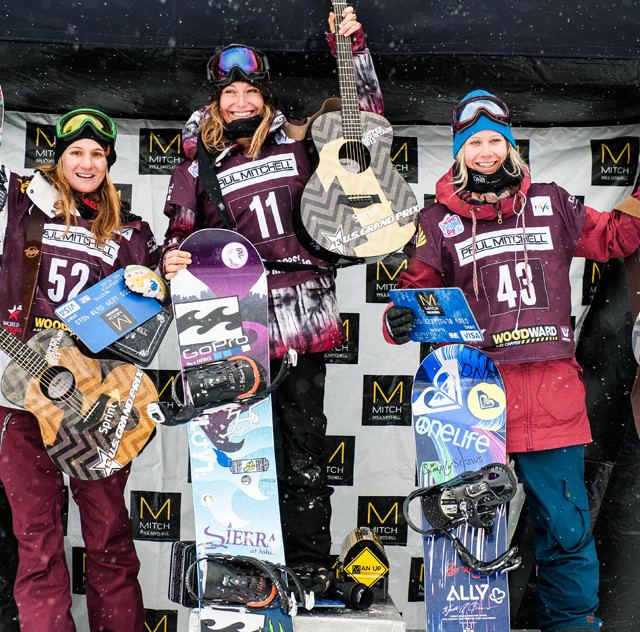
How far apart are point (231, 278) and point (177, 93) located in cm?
94

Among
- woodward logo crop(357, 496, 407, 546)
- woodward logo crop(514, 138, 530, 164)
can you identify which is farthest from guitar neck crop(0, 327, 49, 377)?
woodward logo crop(514, 138, 530, 164)

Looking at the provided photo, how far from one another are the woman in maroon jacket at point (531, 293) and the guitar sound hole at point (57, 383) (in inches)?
45.4

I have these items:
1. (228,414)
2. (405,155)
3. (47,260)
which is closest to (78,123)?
(47,260)

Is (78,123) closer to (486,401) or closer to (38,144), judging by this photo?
(38,144)

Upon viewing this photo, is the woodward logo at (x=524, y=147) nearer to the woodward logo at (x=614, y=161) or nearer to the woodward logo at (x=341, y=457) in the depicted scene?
the woodward logo at (x=614, y=161)

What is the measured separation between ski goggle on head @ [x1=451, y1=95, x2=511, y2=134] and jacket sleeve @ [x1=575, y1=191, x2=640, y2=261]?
0.47 meters

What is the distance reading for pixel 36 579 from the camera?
2.70 metres

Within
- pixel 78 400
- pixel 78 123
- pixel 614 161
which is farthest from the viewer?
pixel 614 161

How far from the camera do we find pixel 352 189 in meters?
2.78

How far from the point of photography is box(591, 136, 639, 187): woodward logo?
3.46 metres

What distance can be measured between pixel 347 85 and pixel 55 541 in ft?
6.43

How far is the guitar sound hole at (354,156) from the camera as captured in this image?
2824 mm

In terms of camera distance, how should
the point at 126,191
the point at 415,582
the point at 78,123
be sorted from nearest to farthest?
the point at 78,123 → the point at 126,191 → the point at 415,582

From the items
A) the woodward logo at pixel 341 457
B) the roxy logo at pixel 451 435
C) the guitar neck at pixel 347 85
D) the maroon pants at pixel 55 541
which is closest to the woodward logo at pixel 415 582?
the woodward logo at pixel 341 457
